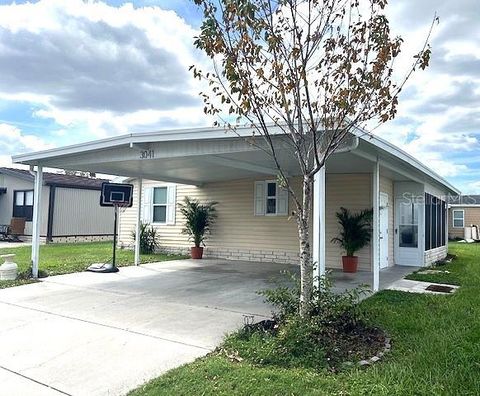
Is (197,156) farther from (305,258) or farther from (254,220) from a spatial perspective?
(254,220)

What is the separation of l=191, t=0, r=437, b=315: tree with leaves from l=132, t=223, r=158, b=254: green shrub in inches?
439

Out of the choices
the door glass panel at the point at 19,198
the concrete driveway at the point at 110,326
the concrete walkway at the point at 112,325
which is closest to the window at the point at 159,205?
the concrete walkway at the point at 112,325

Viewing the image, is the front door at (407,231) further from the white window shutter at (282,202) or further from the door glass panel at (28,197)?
the door glass panel at (28,197)

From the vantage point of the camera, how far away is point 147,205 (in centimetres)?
1603

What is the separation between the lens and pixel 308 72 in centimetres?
470

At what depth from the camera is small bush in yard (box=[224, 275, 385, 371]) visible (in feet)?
13.2

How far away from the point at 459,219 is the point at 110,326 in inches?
1133

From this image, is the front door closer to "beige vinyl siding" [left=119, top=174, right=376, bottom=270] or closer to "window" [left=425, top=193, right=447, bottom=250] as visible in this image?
"window" [left=425, top=193, right=447, bottom=250]

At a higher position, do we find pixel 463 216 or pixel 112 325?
pixel 463 216

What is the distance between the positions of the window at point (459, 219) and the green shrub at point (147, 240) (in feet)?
73.5

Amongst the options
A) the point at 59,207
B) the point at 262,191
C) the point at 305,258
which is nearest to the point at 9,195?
the point at 59,207

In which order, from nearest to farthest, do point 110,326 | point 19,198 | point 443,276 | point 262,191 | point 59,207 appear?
point 110,326 → point 443,276 → point 262,191 → point 59,207 → point 19,198

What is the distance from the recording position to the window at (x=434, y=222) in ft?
41.4

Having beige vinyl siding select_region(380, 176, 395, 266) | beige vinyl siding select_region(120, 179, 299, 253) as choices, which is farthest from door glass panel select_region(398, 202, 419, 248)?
beige vinyl siding select_region(120, 179, 299, 253)
